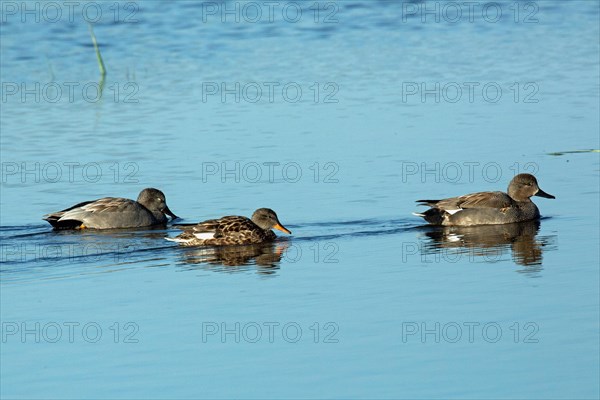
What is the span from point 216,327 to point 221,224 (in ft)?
12.4

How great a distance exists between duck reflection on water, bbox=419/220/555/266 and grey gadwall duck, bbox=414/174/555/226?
0.25 feet

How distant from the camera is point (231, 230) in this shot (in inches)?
556

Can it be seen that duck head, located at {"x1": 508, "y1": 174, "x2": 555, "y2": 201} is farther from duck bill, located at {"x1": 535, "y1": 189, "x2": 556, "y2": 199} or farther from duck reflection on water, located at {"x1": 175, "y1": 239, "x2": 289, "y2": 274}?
duck reflection on water, located at {"x1": 175, "y1": 239, "x2": 289, "y2": 274}

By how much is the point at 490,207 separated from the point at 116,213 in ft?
13.3

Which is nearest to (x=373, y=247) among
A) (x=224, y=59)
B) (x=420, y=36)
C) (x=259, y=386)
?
(x=259, y=386)

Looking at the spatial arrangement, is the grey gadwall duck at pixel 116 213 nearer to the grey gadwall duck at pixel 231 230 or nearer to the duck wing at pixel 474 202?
the grey gadwall duck at pixel 231 230

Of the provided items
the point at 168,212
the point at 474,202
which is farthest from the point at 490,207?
the point at 168,212

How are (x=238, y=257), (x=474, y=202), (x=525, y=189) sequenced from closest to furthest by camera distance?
(x=238, y=257), (x=474, y=202), (x=525, y=189)

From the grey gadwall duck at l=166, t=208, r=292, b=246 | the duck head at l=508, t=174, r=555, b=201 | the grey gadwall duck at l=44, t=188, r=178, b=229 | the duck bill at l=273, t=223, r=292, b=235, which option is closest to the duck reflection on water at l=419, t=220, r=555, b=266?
the duck head at l=508, t=174, r=555, b=201

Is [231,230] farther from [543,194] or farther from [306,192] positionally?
[543,194]

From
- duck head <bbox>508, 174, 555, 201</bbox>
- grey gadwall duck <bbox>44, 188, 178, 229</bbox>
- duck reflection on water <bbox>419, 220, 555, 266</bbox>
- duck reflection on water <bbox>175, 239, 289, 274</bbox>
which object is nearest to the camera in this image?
duck reflection on water <bbox>175, 239, 289, 274</bbox>

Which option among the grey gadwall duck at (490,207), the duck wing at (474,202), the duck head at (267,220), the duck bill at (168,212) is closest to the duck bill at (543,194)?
the grey gadwall duck at (490,207)

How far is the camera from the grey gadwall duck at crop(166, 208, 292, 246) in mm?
14062

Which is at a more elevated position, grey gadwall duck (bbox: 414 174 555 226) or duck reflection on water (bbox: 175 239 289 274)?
grey gadwall duck (bbox: 414 174 555 226)
